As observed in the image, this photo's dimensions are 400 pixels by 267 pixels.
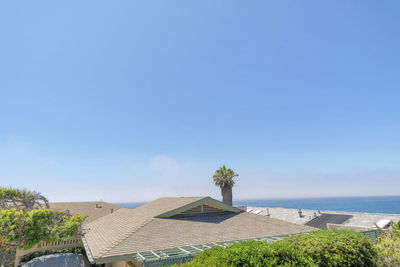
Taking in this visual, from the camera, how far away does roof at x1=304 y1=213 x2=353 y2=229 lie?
2831 centimetres

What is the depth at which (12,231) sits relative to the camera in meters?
13.2

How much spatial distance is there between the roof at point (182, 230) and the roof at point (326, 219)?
1529 cm

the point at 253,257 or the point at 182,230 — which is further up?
the point at 253,257

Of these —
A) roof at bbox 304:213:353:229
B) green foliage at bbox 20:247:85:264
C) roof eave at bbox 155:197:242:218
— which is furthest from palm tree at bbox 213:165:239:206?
green foliage at bbox 20:247:85:264

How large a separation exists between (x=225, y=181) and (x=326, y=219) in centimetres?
1671

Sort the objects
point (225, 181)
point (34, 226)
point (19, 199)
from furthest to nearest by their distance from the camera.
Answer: point (225, 181)
point (19, 199)
point (34, 226)

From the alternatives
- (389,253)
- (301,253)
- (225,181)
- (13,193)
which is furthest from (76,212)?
(389,253)

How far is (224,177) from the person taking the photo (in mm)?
39812

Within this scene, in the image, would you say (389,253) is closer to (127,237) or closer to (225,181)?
(127,237)

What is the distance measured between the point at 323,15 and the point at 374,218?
26.7 meters

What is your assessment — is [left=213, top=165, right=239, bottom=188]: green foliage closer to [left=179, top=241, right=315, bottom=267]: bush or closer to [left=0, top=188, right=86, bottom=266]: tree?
[left=0, top=188, right=86, bottom=266]: tree

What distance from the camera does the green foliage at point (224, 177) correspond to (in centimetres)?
3944

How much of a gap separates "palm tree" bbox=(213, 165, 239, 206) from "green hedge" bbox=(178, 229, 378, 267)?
29.3m

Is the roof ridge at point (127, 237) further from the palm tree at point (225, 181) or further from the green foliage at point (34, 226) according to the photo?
the palm tree at point (225, 181)
